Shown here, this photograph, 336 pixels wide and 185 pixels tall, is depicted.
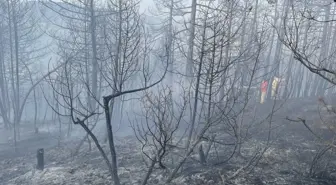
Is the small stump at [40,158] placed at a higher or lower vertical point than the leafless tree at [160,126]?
lower

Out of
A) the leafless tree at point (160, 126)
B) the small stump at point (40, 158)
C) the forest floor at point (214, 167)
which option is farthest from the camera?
the small stump at point (40, 158)

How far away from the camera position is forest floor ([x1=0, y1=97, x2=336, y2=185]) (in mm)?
7438

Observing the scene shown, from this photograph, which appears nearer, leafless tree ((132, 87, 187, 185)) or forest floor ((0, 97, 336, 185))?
leafless tree ((132, 87, 187, 185))

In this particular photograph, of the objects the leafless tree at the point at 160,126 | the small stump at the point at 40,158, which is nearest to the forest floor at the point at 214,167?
the small stump at the point at 40,158

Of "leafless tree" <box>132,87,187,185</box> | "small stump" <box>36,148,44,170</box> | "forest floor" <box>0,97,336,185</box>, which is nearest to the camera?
"leafless tree" <box>132,87,187,185</box>

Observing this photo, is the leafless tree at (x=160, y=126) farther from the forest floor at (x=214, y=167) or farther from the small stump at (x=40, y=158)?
the small stump at (x=40, y=158)

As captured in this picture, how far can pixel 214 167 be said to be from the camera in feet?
26.4

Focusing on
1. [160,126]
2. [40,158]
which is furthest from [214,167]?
[40,158]

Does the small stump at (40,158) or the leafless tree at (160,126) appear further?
the small stump at (40,158)

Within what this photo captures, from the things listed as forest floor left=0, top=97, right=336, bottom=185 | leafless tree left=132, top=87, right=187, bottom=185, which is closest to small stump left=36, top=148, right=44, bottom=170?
forest floor left=0, top=97, right=336, bottom=185

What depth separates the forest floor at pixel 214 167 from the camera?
24.4 ft

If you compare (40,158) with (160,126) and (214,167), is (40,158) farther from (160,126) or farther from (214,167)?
(160,126)

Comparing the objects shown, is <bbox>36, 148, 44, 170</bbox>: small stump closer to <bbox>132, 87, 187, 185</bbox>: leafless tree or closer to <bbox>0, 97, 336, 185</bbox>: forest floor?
<bbox>0, 97, 336, 185</bbox>: forest floor

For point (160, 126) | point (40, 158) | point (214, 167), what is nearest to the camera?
point (160, 126)
